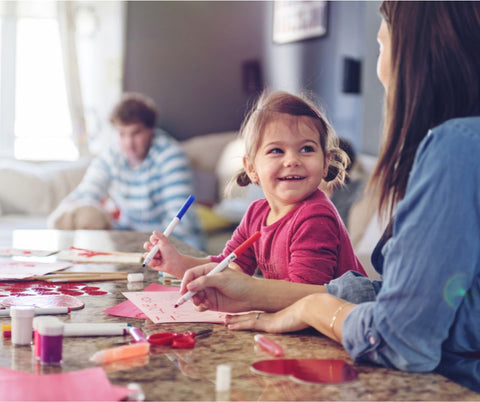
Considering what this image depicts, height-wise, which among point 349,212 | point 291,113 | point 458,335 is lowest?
point 349,212

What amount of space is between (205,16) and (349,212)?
357 centimetres

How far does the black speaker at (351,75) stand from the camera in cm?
450

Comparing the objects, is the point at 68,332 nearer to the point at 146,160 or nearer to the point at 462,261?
the point at 462,261

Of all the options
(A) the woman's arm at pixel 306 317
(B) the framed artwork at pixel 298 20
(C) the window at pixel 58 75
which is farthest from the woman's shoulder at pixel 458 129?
(C) the window at pixel 58 75

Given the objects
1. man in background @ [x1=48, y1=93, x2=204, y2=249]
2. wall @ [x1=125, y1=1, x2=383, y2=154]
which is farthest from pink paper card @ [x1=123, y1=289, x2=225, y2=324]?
wall @ [x1=125, y1=1, x2=383, y2=154]

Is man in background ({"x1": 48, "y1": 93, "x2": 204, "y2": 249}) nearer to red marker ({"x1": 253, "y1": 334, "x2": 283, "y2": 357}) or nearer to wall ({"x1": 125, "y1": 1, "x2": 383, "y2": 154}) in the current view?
wall ({"x1": 125, "y1": 1, "x2": 383, "y2": 154})

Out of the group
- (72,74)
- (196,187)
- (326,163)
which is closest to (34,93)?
(72,74)

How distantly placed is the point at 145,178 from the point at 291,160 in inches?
104

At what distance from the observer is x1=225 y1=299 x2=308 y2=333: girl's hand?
0.98 metres

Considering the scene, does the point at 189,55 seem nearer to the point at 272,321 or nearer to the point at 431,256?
the point at 272,321

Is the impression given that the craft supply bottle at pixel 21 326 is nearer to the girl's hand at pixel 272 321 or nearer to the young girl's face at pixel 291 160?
the girl's hand at pixel 272 321

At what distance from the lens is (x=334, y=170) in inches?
55.3

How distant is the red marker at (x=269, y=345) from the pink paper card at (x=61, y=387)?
8.8 inches

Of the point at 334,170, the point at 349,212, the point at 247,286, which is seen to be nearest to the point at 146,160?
the point at 349,212
